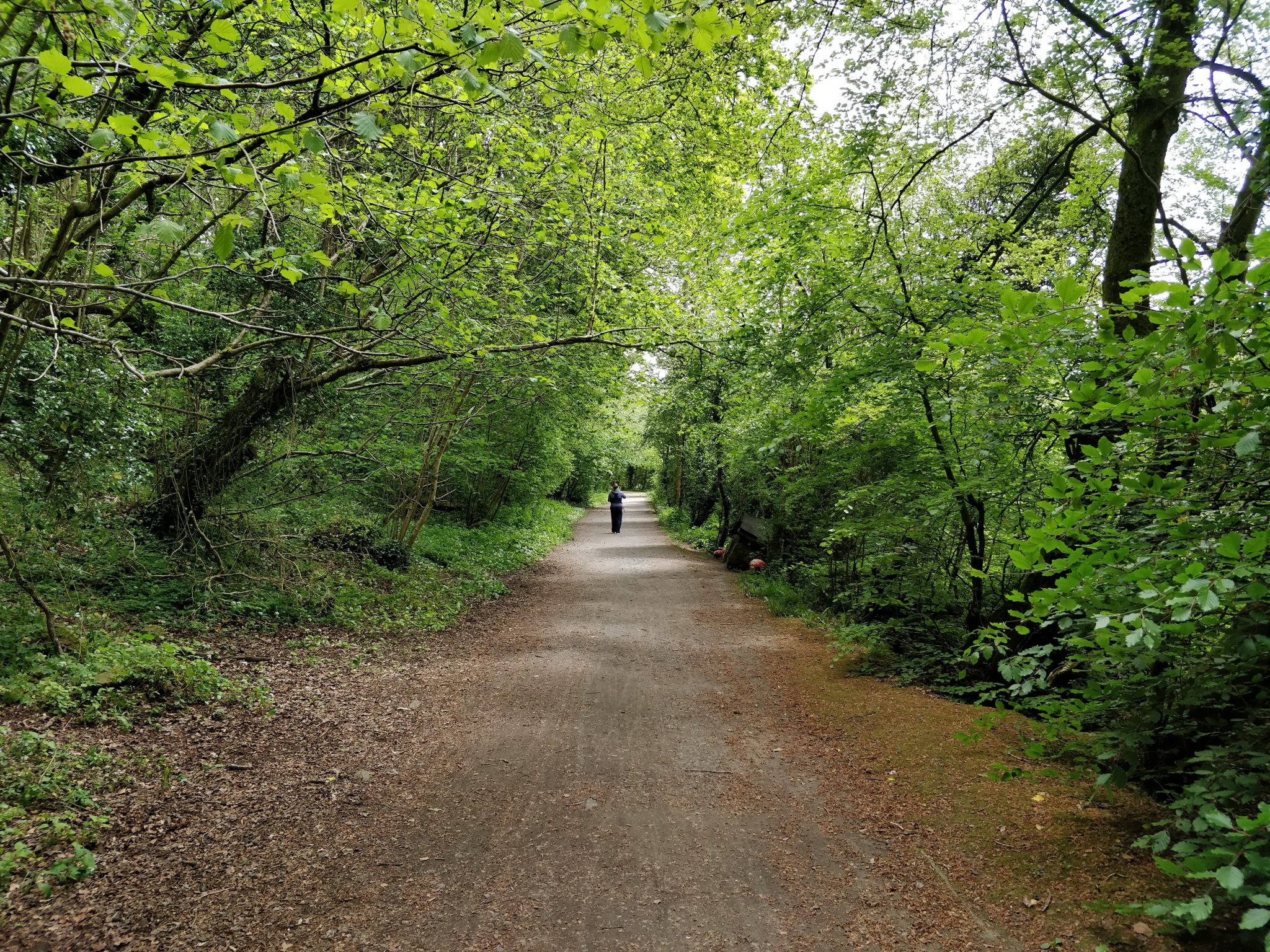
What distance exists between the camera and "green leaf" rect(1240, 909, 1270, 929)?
1812mm

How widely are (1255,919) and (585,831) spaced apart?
10.6 ft

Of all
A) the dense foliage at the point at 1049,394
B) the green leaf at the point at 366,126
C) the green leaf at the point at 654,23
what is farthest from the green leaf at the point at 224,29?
the dense foliage at the point at 1049,394

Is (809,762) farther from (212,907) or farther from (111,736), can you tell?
(111,736)

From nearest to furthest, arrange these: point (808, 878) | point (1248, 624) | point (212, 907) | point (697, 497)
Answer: point (1248, 624) < point (212, 907) < point (808, 878) < point (697, 497)

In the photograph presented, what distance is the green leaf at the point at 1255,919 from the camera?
1812 mm

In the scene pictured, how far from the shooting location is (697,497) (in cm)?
2467

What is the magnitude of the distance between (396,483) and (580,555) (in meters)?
6.32

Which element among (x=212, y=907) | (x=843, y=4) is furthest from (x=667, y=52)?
(x=212, y=907)

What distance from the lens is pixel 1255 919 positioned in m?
1.86

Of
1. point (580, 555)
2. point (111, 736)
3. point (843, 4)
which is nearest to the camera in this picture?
point (111, 736)

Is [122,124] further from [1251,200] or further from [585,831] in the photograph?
[1251,200]

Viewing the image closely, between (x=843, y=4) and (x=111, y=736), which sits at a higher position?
(x=843, y=4)

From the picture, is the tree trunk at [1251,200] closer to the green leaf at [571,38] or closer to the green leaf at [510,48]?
the green leaf at [571,38]

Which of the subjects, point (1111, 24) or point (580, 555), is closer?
point (1111, 24)
